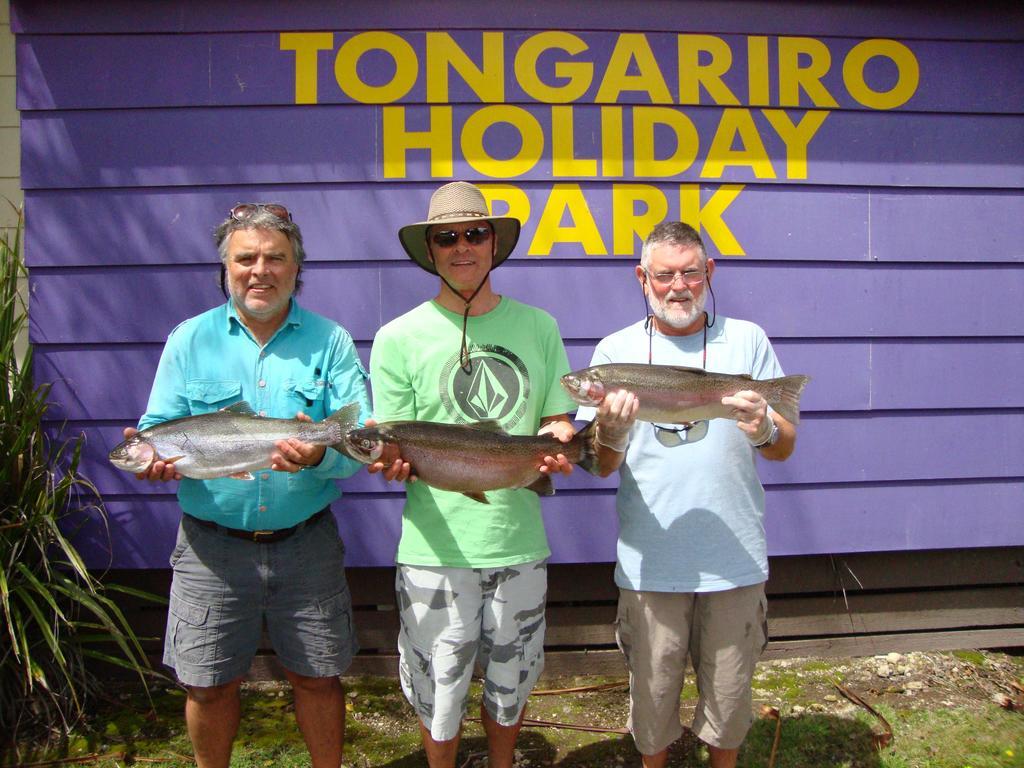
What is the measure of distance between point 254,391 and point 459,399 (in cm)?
82

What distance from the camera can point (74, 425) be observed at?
4.01 m

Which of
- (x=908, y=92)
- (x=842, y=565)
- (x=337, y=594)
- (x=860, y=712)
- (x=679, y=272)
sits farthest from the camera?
(x=842, y=565)

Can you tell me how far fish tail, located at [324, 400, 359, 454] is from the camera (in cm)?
261

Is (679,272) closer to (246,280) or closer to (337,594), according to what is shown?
(246,280)

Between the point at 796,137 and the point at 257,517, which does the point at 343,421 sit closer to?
the point at 257,517

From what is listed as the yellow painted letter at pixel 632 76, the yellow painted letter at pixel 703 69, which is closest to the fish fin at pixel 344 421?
the yellow painted letter at pixel 632 76

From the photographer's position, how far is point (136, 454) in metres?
2.70

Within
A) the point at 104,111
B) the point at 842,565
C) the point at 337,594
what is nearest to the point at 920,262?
the point at 842,565

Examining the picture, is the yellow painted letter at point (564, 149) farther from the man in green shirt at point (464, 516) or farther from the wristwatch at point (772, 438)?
the wristwatch at point (772, 438)

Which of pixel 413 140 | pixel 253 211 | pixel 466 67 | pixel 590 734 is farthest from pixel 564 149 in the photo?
pixel 590 734

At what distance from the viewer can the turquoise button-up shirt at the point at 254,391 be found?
2814 millimetres

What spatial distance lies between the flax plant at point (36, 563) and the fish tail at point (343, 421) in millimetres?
1723

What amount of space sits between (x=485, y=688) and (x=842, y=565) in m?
2.62

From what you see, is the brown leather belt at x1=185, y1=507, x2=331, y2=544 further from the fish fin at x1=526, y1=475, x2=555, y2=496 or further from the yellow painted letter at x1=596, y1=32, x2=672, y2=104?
the yellow painted letter at x1=596, y1=32, x2=672, y2=104
